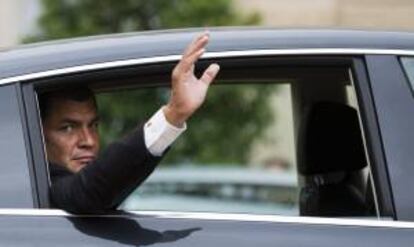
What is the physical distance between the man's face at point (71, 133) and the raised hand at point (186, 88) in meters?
0.42

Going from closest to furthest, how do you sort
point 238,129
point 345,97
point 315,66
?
point 315,66, point 345,97, point 238,129

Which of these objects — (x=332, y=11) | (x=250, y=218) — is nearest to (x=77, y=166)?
(x=250, y=218)

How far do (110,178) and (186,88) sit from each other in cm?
28

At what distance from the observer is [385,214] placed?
3059 millimetres

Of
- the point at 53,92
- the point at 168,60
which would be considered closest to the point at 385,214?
the point at 168,60

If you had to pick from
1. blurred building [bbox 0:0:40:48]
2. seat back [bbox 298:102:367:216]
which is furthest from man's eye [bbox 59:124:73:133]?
blurred building [bbox 0:0:40:48]

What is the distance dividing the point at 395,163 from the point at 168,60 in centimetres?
62

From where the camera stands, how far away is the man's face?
3.33 m

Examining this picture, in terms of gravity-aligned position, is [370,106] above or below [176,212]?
above

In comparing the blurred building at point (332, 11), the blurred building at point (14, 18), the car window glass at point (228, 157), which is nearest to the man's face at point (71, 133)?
the car window glass at point (228, 157)

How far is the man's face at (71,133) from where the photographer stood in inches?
131

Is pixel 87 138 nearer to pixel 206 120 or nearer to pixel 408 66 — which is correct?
pixel 408 66

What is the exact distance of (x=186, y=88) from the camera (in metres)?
2.96

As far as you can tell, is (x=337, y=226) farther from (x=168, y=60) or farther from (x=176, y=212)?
(x=168, y=60)
